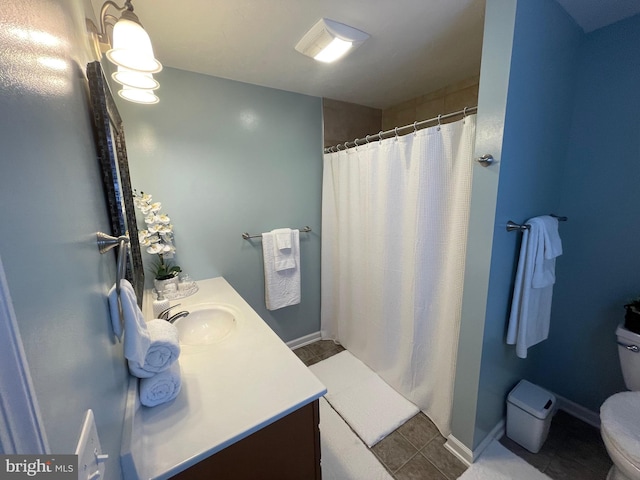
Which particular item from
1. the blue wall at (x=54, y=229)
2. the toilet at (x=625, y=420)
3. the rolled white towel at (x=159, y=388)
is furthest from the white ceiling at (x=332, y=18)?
the toilet at (x=625, y=420)

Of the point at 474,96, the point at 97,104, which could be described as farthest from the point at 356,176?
the point at 97,104

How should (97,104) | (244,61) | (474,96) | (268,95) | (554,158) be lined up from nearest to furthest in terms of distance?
(97,104) < (554,158) < (244,61) < (474,96) < (268,95)

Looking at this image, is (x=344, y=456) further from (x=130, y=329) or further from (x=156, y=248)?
(x=156, y=248)

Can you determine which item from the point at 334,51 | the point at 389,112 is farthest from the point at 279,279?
the point at 389,112

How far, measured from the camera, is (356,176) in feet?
6.40

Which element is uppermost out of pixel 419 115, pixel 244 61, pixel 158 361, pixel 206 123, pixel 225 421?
pixel 244 61

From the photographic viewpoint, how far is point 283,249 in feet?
6.89

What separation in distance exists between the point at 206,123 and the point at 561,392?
3.02 meters

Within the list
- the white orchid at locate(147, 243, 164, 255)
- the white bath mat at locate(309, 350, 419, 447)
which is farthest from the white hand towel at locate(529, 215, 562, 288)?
the white orchid at locate(147, 243, 164, 255)

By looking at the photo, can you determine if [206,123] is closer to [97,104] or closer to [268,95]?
[268,95]

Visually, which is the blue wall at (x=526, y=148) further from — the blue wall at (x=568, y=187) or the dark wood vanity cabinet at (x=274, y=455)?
the dark wood vanity cabinet at (x=274, y=455)

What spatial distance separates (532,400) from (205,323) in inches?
75.1

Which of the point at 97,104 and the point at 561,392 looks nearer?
the point at 97,104

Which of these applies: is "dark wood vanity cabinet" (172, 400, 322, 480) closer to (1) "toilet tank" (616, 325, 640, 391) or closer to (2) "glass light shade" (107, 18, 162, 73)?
(2) "glass light shade" (107, 18, 162, 73)
